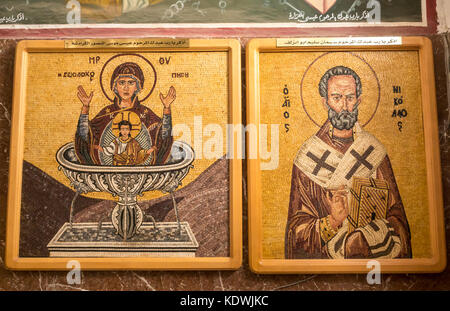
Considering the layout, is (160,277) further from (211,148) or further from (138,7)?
(138,7)

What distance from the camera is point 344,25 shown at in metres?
1.41

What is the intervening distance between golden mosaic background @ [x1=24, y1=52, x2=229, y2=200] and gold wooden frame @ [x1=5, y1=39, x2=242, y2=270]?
0.9 inches

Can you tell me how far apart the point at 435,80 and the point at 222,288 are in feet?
3.58

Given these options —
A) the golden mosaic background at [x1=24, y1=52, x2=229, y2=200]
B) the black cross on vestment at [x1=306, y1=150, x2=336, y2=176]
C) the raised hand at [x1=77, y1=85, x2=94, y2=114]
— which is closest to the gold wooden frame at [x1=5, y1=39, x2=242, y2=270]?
the golden mosaic background at [x1=24, y1=52, x2=229, y2=200]

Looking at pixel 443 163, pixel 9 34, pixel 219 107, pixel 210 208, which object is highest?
pixel 9 34

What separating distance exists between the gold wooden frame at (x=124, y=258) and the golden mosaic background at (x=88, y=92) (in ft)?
0.07

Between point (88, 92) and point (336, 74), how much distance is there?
92 cm

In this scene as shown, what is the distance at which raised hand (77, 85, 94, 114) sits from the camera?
4.45 ft

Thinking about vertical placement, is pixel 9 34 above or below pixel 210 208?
above

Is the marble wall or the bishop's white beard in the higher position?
the bishop's white beard

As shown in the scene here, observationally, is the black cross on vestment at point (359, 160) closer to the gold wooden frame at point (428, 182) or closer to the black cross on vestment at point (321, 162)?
the black cross on vestment at point (321, 162)

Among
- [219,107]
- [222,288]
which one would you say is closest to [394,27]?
[219,107]

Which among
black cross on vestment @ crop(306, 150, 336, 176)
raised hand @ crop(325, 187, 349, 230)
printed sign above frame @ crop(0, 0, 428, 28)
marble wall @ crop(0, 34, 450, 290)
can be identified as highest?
printed sign above frame @ crop(0, 0, 428, 28)

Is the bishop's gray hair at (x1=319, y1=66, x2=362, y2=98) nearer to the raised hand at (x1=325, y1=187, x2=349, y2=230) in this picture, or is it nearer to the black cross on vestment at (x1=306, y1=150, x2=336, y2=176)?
the black cross on vestment at (x1=306, y1=150, x2=336, y2=176)
